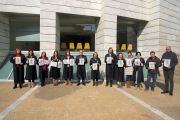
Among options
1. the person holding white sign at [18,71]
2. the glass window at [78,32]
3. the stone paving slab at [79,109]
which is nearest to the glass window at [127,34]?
the glass window at [78,32]

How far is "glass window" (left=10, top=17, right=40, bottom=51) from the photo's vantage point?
10359 millimetres

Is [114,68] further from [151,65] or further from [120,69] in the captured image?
[151,65]

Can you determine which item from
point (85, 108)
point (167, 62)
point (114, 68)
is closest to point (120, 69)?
point (114, 68)

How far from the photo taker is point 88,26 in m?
11.4

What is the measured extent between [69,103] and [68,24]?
814 centimetres

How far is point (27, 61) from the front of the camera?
6.84m

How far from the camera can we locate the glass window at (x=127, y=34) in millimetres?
11751

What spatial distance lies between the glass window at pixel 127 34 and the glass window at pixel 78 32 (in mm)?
2472

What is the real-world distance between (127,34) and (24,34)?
9.20 meters

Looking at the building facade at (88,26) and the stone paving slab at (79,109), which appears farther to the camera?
the building facade at (88,26)

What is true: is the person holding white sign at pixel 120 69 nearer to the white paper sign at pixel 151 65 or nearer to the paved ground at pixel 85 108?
the white paper sign at pixel 151 65

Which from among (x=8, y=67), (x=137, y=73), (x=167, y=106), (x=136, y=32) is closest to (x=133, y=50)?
(x=136, y=32)

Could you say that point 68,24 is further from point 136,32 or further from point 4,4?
point 136,32

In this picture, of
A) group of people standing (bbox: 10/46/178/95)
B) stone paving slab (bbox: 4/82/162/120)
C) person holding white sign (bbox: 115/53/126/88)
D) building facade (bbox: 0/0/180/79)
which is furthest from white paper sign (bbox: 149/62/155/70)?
building facade (bbox: 0/0/180/79)
